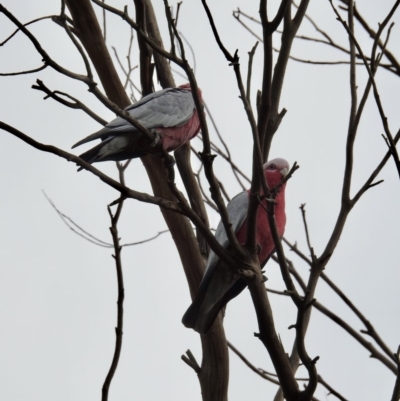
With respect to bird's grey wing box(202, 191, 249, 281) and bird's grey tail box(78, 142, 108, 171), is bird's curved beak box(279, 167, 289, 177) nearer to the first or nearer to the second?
bird's grey wing box(202, 191, 249, 281)

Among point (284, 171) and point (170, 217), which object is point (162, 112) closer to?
point (170, 217)

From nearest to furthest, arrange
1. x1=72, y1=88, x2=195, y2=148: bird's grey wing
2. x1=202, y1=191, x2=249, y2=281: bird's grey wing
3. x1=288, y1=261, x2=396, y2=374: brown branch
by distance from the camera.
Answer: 1. x1=288, y1=261, x2=396, y2=374: brown branch
2. x1=202, y1=191, x2=249, y2=281: bird's grey wing
3. x1=72, y1=88, x2=195, y2=148: bird's grey wing

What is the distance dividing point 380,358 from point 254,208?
28.0 inches

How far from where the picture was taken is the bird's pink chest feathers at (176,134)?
12.5ft

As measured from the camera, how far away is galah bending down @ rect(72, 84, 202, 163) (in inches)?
137

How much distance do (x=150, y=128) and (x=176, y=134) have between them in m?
0.19

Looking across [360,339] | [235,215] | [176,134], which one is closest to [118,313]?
[360,339]

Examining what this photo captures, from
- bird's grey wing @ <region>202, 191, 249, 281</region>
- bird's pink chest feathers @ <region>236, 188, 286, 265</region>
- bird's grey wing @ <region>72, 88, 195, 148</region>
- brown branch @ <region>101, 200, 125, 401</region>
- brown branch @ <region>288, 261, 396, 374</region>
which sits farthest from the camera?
bird's grey wing @ <region>72, 88, 195, 148</region>

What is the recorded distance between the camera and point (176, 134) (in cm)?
386

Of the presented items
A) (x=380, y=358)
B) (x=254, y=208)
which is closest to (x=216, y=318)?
(x=254, y=208)

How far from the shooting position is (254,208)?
2430 millimetres

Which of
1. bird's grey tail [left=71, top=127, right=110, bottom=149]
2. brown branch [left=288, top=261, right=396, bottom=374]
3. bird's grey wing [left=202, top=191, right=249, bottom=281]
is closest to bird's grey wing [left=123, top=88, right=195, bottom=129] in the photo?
bird's grey tail [left=71, top=127, right=110, bottom=149]

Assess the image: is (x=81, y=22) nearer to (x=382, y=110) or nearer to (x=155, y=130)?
(x=155, y=130)

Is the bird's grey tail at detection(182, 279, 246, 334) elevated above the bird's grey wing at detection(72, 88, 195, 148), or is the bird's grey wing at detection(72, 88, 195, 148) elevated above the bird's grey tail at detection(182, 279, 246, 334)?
the bird's grey wing at detection(72, 88, 195, 148)
